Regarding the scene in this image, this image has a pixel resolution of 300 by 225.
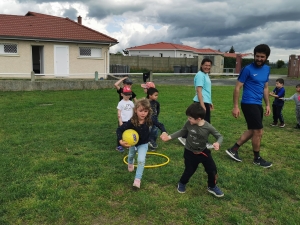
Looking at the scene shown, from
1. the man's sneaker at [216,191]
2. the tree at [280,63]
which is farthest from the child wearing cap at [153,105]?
the tree at [280,63]

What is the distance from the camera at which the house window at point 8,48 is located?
786 inches

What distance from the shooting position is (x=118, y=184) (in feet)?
14.3

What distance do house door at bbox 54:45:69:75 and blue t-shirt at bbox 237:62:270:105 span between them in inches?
744

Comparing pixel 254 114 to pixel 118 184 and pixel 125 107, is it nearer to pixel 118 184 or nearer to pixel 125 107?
pixel 125 107

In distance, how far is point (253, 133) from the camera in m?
5.27

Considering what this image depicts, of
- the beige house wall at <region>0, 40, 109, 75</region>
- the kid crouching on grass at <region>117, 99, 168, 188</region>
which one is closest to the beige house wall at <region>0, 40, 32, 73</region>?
the beige house wall at <region>0, 40, 109, 75</region>

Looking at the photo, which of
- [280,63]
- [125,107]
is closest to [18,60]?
[125,107]

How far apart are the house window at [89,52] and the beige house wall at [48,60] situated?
28 centimetres

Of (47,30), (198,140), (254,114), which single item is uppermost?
(47,30)

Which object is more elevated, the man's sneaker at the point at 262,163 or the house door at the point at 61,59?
the house door at the point at 61,59

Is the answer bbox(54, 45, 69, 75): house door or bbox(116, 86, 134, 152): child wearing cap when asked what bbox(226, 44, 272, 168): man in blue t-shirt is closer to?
bbox(116, 86, 134, 152): child wearing cap

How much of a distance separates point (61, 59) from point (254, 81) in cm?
1912

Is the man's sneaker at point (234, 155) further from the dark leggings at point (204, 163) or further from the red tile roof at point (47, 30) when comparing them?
the red tile roof at point (47, 30)

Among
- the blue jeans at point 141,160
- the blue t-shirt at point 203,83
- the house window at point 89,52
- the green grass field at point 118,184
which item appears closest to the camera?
the green grass field at point 118,184
